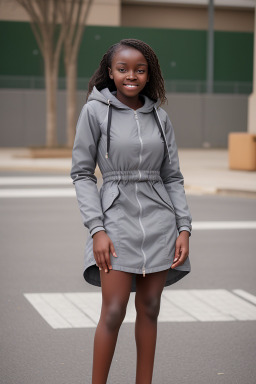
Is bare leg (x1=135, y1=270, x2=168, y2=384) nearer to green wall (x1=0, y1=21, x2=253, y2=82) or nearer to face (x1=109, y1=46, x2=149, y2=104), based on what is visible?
face (x1=109, y1=46, x2=149, y2=104)

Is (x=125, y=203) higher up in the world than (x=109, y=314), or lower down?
higher up

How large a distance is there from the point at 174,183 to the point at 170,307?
8.77 feet

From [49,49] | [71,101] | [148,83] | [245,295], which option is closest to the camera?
[148,83]

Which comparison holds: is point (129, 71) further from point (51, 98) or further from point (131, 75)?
point (51, 98)

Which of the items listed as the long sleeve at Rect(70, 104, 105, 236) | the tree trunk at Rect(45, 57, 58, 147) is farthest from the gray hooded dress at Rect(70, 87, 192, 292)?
the tree trunk at Rect(45, 57, 58, 147)

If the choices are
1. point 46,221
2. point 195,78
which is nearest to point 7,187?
point 46,221

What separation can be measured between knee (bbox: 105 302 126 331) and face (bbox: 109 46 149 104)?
1.00 metres

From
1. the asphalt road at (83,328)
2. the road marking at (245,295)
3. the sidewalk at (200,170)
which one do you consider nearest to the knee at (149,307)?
the asphalt road at (83,328)

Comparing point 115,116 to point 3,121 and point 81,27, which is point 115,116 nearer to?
point 81,27

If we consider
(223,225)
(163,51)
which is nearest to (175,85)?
(163,51)

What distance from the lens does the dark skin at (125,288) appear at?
368 centimetres

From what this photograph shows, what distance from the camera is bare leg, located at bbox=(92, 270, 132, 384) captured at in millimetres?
3684

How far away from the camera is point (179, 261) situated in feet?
12.4

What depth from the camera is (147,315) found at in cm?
386
